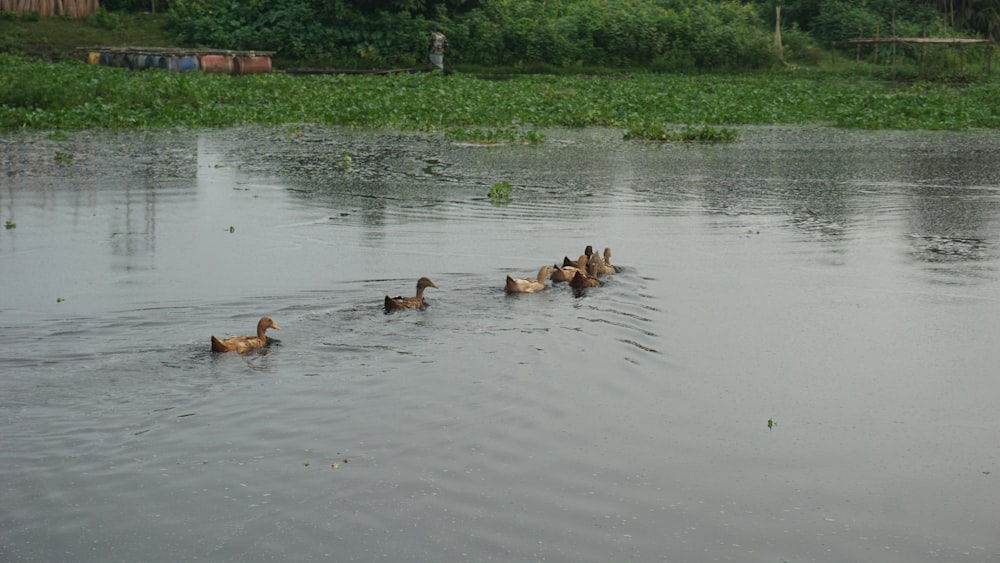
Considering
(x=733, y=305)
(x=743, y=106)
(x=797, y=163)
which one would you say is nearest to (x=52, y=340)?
(x=733, y=305)

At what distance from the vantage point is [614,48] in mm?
45656

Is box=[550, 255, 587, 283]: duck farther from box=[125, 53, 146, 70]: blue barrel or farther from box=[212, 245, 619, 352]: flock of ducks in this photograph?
box=[125, 53, 146, 70]: blue barrel

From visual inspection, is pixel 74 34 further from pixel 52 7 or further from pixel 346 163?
pixel 346 163

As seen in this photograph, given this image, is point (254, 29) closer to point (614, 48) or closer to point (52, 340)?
point (614, 48)

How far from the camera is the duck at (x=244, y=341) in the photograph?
30.0 feet

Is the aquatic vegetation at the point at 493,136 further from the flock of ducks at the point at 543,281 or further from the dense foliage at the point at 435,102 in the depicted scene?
the flock of ducks at the point at 543,281

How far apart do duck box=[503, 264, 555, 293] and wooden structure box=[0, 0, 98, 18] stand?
3728cm

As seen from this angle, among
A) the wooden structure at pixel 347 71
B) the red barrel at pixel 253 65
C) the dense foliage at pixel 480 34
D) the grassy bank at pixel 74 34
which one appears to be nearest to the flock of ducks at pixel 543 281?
the red barrel at pixel 253 65

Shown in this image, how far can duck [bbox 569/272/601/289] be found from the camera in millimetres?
11603

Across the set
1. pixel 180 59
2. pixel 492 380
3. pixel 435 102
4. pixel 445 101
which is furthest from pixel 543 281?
pixel 180 59

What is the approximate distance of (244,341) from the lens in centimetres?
929

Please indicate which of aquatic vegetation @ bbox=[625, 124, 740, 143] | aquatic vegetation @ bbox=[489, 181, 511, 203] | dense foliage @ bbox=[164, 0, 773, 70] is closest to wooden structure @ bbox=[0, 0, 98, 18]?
dense foliage @ bbox=[164, 0, 773, 70]

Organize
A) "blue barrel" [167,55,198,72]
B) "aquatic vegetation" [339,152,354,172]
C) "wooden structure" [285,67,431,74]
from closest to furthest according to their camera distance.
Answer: "aquatic vegetation" [339,152,354,172]
"blue barrel" [167,55,198,72]
"wooden structure" [285,67,431,74]

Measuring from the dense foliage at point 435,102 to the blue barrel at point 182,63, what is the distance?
146cm
